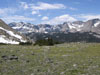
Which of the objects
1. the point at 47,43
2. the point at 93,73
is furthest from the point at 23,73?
the point at 47,43

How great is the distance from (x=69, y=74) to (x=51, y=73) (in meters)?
1.99

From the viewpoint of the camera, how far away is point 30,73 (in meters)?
18.7

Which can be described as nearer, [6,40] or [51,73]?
[51,73]

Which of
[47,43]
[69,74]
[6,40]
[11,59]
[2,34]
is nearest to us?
[69,74]

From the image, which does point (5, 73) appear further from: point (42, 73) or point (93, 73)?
point (93, 73)

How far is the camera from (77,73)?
18.6m

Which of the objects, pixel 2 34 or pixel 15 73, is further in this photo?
pixel 2 34

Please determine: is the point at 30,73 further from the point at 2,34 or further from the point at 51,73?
the point at 2,34

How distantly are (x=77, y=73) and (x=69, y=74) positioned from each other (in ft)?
3.40

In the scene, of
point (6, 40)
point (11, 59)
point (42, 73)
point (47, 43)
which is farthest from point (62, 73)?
point (6, 40)

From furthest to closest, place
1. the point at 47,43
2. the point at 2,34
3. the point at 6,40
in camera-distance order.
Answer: the point at 2,34, the point at 6,40, the point at 47,43

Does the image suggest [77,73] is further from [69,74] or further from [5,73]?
[5,73]

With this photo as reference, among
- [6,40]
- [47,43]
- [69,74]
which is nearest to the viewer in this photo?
[69,74]

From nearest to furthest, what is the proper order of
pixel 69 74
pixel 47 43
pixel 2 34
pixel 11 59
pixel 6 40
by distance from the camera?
pixel 69 74
pixel 11 59
pixel 47 43
pixel 6 40
pixel 2 34
